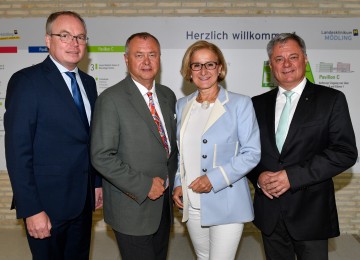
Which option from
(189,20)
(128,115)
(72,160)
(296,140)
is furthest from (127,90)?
(189,20)

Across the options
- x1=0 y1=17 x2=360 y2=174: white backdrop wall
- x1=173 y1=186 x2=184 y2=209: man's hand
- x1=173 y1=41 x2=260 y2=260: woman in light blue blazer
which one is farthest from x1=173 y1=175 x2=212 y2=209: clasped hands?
x1=0 y1=17 x2=360 y2=174: white backdrop wall

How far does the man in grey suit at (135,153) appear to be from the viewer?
222 centimetres

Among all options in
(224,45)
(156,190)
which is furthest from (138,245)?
(224,45)

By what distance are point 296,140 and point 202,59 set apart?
0.87 meters

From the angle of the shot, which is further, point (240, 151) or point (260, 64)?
point (260, 64)

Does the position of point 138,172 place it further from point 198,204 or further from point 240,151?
point 240,151

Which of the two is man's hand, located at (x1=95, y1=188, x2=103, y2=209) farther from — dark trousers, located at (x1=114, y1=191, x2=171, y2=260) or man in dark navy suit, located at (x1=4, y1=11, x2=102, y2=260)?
dark trousers, located at (x1=114, y1=191, x2=171, y2=260)

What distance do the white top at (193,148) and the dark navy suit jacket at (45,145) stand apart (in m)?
0.72

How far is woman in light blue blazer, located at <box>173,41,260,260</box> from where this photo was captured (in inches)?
91.3

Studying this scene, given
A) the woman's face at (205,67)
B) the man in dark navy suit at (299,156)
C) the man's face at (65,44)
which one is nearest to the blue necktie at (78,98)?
the man's face at (65,44)

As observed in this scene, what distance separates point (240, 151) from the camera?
92.2 inches

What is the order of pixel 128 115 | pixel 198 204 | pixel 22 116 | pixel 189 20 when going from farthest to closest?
pixel 189 20
pixel 198 204
pixel 128 115
pixel 22 116

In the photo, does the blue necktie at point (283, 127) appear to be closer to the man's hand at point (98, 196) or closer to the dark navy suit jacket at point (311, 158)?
the dark navy suit jacket at point (311, 158)

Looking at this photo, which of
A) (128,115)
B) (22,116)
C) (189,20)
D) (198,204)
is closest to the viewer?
(22,116)
